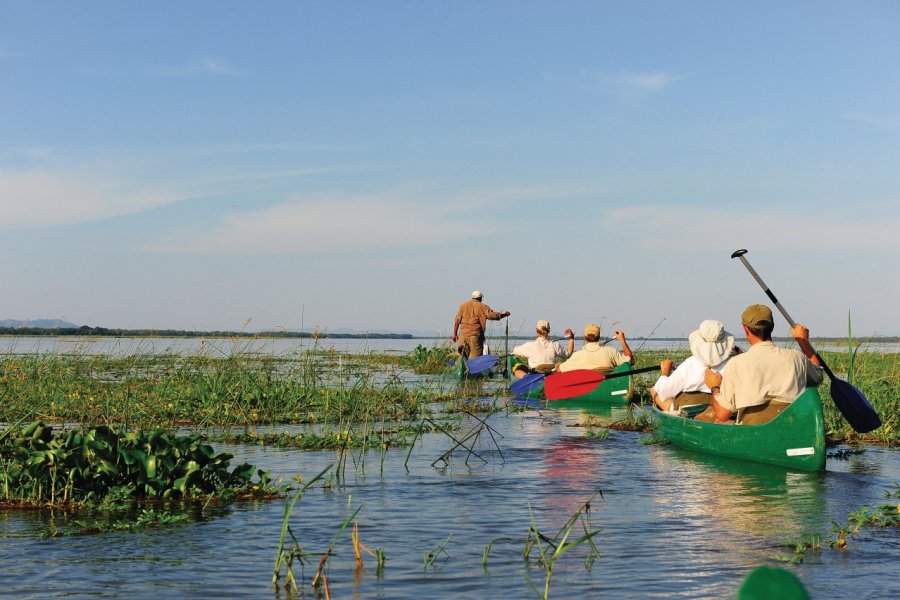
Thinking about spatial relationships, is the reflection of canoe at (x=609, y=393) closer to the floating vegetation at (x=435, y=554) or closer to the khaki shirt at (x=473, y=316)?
the khaki shirt at (x=473, y=316)

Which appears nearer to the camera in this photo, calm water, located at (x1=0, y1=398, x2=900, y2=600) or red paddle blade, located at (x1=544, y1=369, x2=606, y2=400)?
calm water, located at (x1=0, y1=398, x2=900, y2=600)

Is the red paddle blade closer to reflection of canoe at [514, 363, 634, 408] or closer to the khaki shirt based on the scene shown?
reflection of canoe at [514, 363, 634, 408]

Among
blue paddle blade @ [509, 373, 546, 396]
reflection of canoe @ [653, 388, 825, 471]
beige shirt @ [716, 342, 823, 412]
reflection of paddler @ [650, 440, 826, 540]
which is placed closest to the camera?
reflection of paddler @ [650, 440, 826, 540]

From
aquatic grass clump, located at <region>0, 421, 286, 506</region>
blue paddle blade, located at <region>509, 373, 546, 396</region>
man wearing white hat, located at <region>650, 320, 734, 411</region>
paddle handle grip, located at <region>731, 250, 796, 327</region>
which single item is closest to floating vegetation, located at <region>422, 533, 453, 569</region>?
aquatic grass clump, located at <region>0, 421, 286, 506</region>

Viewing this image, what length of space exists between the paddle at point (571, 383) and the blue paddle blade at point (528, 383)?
1.20m

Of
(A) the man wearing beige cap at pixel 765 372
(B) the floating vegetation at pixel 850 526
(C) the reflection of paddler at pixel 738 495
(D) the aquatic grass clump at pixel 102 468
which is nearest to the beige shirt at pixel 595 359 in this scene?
(C) the reflection of paddler at pixel 738 495

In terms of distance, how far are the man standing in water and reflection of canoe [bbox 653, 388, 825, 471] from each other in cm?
1226

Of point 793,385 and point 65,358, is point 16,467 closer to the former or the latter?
point 793,385

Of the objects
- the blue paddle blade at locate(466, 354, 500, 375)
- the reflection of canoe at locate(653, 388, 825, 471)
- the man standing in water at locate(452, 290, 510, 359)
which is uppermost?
the man standing in water at locate(452, 290, 510, 359)

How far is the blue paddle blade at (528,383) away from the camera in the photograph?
1841cm

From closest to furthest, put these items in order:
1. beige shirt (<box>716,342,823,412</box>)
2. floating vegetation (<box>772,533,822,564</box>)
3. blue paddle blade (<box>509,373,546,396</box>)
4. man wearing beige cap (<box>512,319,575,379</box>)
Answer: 1. floating vegetation (<box>772,533,822,564</box>)
2. beige shirt (<box>716,342,823,412</box>)
3. blue paddle blade (<box>509,373,546,396</box>)
4. man wearing beige cap (<box>512,319,575,379</box>)

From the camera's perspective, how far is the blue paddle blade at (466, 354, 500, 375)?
2262 cm

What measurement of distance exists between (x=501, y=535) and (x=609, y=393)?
10.4 metres

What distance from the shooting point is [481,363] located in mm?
22688
